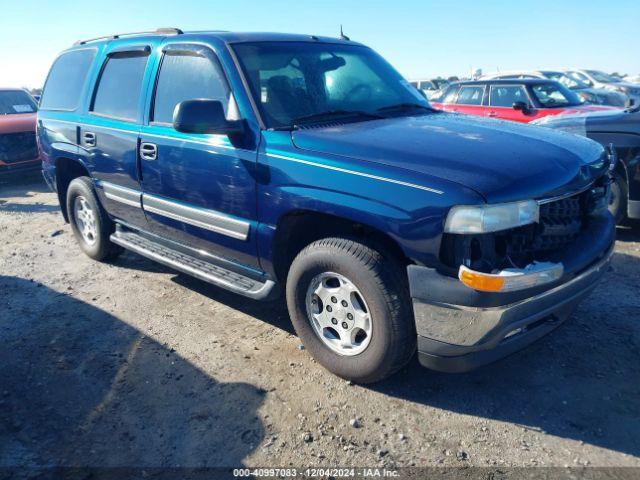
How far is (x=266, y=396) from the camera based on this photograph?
2.90 meters

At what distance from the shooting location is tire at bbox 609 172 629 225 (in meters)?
4.95

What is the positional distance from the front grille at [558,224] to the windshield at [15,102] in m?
10.4

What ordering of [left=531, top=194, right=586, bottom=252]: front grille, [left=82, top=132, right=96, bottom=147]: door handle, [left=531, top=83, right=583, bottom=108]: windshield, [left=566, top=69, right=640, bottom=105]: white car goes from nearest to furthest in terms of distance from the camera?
1. [left=531, top=194, right=586, bottom=252]: front grille
2. [left=82, top=132, right=96, bottom=147]: door handle
3. [left=531, top=83, right=583, bottom=108]: windshield
4. [left=566, top=69, right=640, bottom=105]: white car

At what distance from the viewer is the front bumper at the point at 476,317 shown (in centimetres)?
234

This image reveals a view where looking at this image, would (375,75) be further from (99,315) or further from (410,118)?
(99,315)

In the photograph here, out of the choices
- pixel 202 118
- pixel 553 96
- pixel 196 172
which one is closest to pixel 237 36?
pixel 202 118

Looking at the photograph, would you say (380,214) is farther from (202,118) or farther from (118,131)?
(118,131)

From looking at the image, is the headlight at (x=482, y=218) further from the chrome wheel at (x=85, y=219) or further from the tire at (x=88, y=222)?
the chrome wheel at (x=85, y=219)

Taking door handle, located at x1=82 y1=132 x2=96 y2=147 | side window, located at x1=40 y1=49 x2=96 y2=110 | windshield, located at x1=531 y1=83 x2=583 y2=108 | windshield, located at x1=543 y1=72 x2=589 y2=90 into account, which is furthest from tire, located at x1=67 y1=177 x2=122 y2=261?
windshield, located at x1=543 y1=72 x2=589 y2=90

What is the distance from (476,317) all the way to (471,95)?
7.99 m

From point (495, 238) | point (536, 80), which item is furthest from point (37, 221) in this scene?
point (536, 80)

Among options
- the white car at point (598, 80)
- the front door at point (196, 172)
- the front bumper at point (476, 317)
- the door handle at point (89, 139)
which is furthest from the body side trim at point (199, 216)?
the white car at point (598, 80)

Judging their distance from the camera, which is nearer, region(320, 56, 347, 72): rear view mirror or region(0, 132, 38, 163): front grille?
region(320, 56, 347, 72): rear view mirror

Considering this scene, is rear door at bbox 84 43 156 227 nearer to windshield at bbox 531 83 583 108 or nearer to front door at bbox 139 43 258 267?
front door at bbox 139 43 258 267
